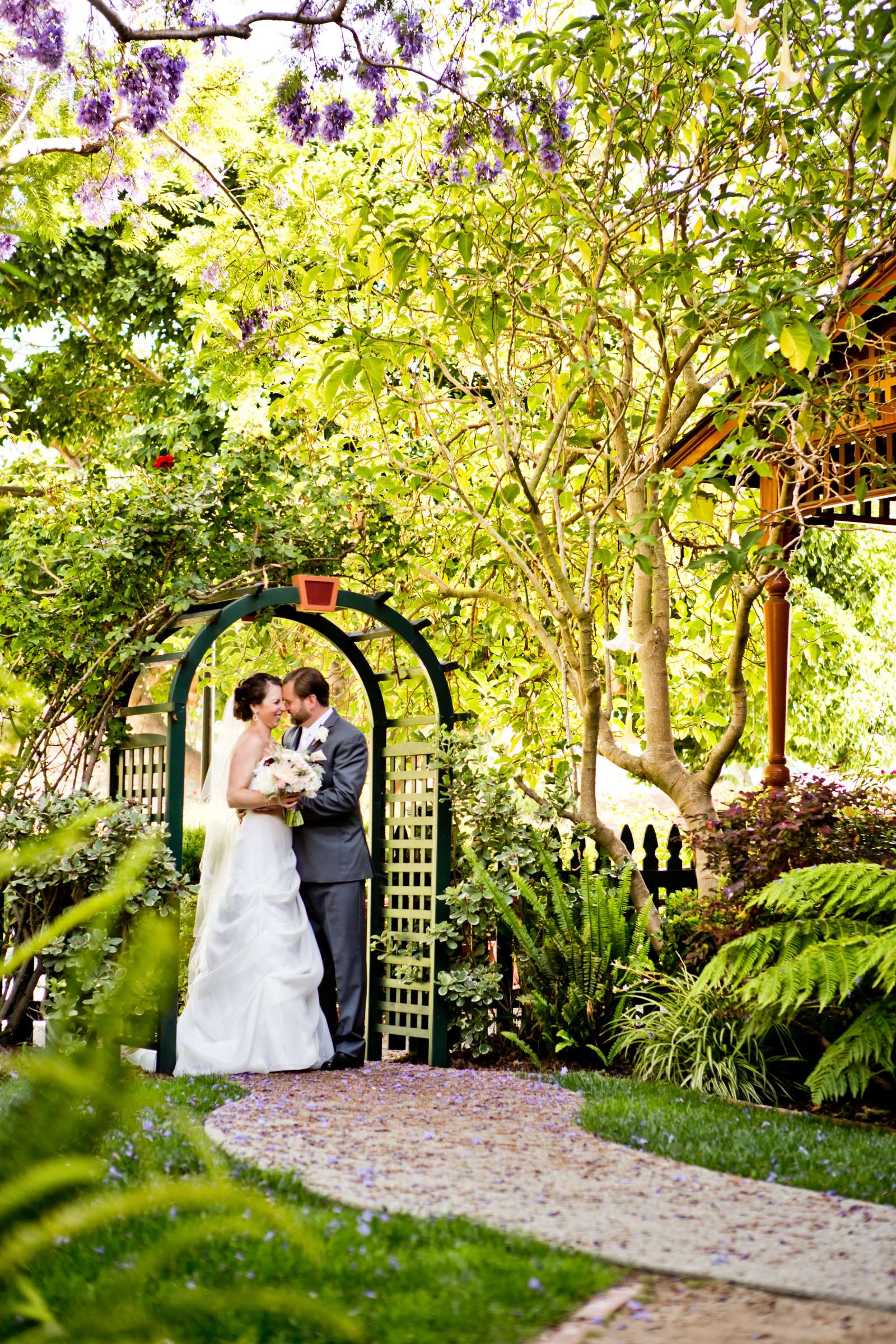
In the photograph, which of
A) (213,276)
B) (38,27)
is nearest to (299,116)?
(38,27)

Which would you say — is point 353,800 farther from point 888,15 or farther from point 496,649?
point 888,15

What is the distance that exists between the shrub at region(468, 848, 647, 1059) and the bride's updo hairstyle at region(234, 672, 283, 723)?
1.56m

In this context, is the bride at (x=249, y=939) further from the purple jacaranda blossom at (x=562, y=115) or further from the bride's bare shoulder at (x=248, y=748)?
the purple jacaranda blossom at (x=562, y=115)

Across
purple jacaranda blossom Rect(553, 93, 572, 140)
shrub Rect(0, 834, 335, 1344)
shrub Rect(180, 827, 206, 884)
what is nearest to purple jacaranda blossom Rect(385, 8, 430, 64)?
purple jacaranda blossom Rect(553, 93, 572, 140)

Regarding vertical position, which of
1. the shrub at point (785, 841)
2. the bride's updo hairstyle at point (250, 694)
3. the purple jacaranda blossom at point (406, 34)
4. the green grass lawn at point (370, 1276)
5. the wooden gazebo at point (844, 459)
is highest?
the purple jacaranda blossom at point (406, 34)

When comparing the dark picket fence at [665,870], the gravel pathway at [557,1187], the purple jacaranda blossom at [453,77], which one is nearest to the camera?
the gravel pathway at [557,1187]

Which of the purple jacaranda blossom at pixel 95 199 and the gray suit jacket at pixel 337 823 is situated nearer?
the gray suit jacket at pixel 337 823

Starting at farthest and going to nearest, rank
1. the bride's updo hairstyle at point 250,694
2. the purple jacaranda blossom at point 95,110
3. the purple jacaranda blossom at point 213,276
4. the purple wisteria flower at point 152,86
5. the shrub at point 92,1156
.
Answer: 1. the purple jacaranda blossom at point 213,276
2. the purple jacaranda blossom at point 95,110
3. the purple wisteria flower at point 152,86
4. the bride's updo hairstyle at point 250,694
5. the shrub at point 92,1156

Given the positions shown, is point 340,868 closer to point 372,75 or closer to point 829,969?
point 829,969


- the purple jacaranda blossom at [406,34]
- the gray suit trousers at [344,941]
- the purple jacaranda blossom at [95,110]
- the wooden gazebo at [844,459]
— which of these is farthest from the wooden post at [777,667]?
the purple jacaranda blossom at [95,110]

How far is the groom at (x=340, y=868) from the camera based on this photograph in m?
7.11

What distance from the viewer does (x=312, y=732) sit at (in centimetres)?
741

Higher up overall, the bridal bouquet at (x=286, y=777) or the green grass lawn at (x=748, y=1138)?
the bridal bouquet at (x=286, y=777)

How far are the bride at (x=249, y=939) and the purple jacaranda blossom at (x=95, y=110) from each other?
14.0ft
